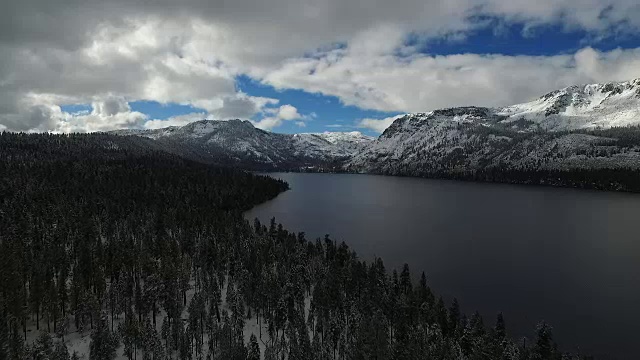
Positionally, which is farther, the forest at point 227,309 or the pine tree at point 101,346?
the pine tree at point 101,346

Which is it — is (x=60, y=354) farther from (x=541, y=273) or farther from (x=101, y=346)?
(x=541, y=273)

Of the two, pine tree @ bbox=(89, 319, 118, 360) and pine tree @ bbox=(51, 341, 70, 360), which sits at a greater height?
pine tree @ bbox=(51, 341, 70, 360)

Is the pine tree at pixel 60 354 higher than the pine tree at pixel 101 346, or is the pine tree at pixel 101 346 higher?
the pine tree at pixel 60 354

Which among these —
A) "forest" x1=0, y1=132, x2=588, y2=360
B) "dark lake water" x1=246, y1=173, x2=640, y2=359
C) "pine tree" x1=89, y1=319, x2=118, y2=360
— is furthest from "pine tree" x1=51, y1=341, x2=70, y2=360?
"dark lake water" x1=246, y1=173, x2=640, y2=359

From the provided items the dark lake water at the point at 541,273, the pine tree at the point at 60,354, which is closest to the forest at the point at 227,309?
the pine tree at the point at 60,354

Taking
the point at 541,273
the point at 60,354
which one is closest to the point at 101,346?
the point at 60,354

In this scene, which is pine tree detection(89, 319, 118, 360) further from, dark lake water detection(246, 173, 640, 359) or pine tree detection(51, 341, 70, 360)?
dark lake water detection(246, 173, 640, 359)

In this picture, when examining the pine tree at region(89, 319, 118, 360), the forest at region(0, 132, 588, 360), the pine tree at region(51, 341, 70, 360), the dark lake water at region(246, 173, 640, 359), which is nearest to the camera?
the pine tree at region(51, 341, 70, 360)

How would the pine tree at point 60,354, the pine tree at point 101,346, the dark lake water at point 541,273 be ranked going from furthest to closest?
the dark lake water at point 541,273, the pine tree at point 101,346, the pine tree at point 60,354

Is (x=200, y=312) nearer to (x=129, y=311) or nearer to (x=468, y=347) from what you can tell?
(x=129, y=311)

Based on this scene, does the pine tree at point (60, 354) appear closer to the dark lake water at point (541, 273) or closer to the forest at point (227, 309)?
the forest at point (227, 309)

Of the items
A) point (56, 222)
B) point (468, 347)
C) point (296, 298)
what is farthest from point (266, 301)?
point (56, 222)
